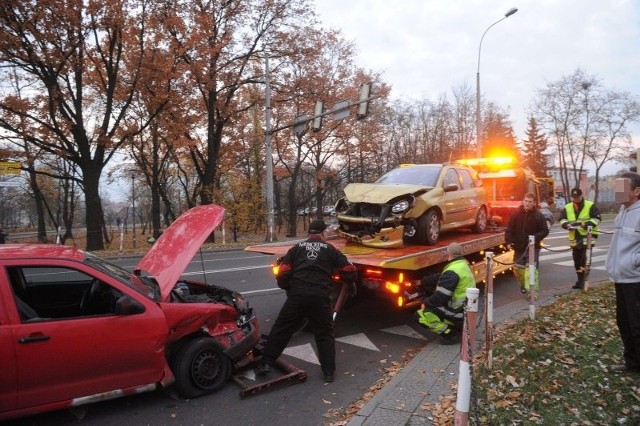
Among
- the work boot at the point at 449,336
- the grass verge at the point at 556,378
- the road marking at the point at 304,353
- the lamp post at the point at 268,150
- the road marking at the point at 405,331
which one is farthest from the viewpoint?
the lamp post at the point at 268,150

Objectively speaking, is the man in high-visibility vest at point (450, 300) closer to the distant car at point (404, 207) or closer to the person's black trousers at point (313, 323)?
the distant car at point (404, 207)

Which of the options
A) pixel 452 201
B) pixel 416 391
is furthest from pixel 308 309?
pixel 452 201

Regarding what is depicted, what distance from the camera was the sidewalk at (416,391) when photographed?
375 cm

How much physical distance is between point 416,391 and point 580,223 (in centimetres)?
634

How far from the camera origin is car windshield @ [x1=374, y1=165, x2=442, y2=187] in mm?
8000

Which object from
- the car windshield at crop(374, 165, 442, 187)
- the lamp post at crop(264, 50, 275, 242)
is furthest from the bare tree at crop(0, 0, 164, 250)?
the car windshield at crop(374, 165, 442, 187)

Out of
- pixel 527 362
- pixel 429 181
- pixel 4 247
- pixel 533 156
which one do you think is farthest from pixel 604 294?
pixel 533 156

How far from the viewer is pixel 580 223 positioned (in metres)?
8.78

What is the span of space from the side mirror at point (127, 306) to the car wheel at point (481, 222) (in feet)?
24.6

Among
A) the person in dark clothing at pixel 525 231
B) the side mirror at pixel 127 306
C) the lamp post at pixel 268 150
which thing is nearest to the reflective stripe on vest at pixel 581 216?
the person in dark clothing at pixel 525 231

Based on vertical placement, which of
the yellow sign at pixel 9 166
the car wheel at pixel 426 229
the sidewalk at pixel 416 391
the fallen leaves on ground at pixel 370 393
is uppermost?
the yellow sign at pixel 9 166

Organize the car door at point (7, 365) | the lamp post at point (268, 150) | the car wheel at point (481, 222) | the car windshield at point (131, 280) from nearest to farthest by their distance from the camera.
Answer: the car door at point (7, 365), the car windshield at point (131, 280), the car wheel at point (481, 222), the lamp post at point (268, 150)

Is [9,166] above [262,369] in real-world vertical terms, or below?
above

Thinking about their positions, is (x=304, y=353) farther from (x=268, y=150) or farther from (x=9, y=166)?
(x=9, y=166)
